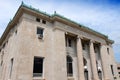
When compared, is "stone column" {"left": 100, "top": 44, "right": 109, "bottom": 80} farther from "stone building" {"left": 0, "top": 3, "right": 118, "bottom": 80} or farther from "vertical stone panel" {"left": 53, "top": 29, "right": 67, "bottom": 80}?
"vertical stone panel" {"left": 53, "top": 29, "right": 67, "bottom": 80}

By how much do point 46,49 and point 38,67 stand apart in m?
2.59

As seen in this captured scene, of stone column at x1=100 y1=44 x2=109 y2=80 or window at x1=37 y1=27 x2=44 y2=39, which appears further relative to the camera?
stone column at x1=100 y1=44 x2=109 y2=80

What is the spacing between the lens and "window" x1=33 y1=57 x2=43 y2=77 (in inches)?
529

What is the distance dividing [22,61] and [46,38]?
4.66 m

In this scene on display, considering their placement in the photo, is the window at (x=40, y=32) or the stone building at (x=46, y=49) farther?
the window at (x=40, y=32)

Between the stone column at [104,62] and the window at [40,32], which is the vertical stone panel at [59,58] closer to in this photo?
the window at [40,32]

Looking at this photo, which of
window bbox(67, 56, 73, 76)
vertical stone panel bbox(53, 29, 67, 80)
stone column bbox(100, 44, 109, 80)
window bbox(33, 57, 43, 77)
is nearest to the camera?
window bbox(33, 57, 43, 77)

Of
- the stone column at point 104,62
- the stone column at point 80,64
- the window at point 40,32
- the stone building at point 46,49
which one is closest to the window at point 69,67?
the stone building at point 46,49

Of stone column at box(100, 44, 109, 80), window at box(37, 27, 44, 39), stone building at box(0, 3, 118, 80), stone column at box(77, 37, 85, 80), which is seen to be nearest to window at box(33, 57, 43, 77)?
stone building at box(0, 3, 118, 80)

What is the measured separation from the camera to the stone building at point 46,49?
43.2 ft

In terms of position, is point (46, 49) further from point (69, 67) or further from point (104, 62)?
point (104, 62)

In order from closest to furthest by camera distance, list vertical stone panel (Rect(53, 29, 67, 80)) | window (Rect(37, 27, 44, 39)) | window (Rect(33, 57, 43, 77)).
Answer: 1. window (Rect(33, 57, 43, 77))
2. vertical stone panel (Rect(53, 29, 67, 80))
3. window (Rect(37, 27, 44, 39))

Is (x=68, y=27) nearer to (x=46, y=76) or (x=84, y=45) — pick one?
→ (x=84, y=45)

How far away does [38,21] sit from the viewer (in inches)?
620
